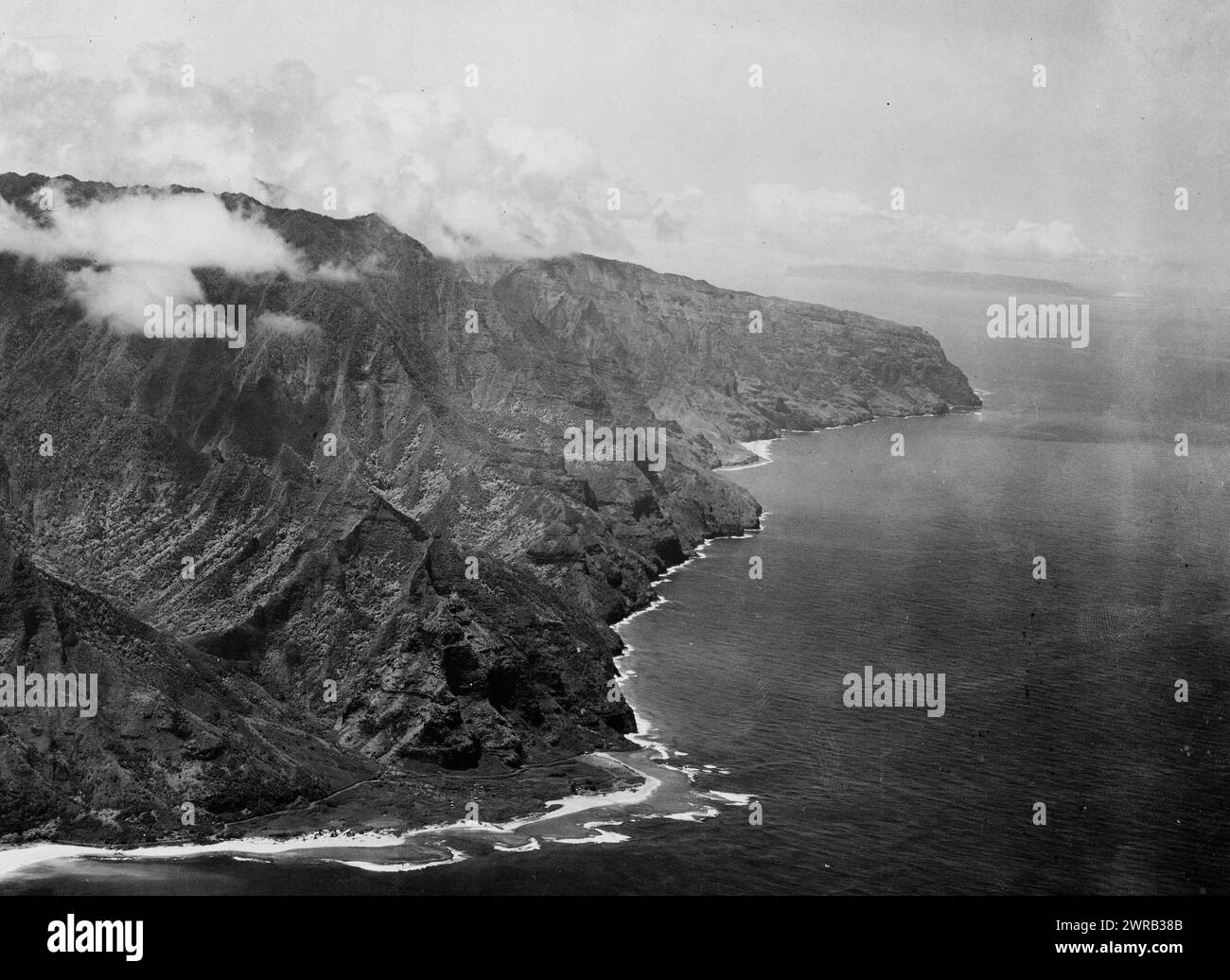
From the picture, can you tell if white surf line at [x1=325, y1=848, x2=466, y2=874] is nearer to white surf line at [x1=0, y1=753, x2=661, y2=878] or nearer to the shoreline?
the shoreline

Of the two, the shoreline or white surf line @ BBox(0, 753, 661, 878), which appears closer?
white surf line @ BBox(0, 753, 661, 878)

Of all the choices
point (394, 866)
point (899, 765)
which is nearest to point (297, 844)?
point (394, 866)

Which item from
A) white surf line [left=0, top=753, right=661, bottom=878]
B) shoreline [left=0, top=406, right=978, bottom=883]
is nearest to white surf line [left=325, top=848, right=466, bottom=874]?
shoreline [left=0, top=406, right=978, bottom=883]

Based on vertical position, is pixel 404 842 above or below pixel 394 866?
above

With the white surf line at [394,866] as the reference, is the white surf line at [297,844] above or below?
above

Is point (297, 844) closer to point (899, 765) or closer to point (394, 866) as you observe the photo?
point (394, 866)

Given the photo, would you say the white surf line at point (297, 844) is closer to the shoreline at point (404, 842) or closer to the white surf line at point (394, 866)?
the shoreline at point (404, 842)

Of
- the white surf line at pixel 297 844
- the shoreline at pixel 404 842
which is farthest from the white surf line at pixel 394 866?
the white surf line at pixel 297 844

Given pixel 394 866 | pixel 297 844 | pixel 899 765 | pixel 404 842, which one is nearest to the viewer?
pixel 394 866

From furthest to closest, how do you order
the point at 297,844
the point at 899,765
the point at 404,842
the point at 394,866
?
the point at 899,765 → the point at 404,842 → the point at 297,844 → the point at 394,866
